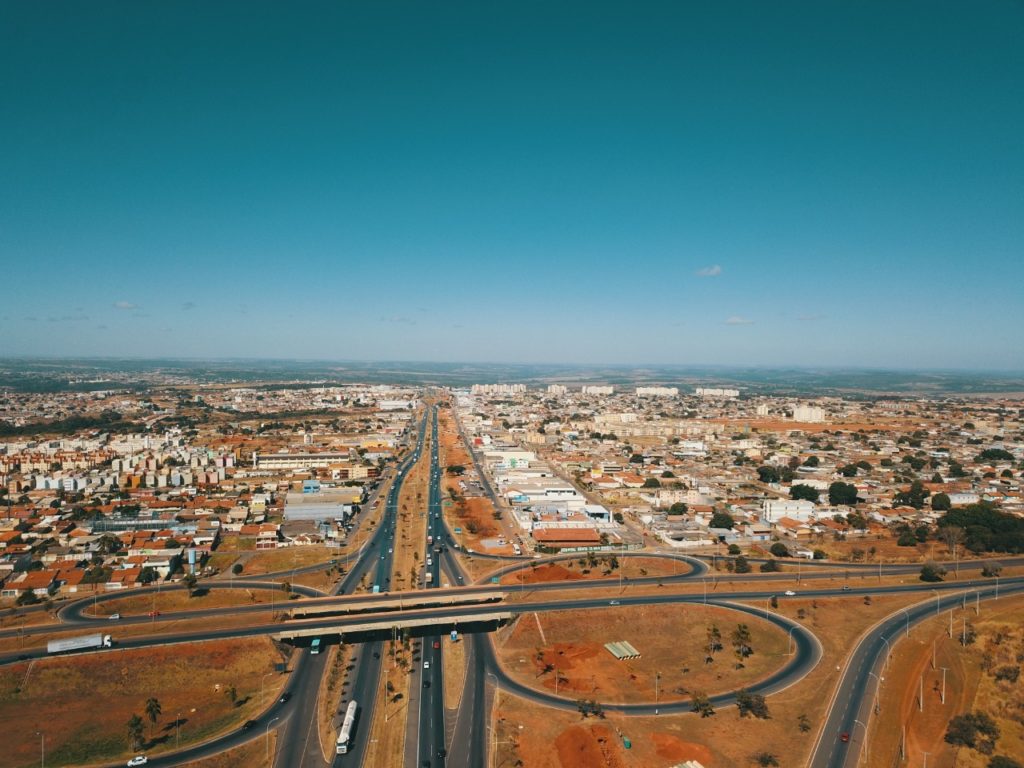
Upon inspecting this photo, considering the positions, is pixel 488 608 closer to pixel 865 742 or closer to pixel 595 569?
pixel 595 569

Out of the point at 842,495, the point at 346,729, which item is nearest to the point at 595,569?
the point at 346,729

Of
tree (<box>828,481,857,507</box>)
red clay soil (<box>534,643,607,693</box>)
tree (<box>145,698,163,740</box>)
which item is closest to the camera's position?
tree (<box>145,698,163,740</box>)

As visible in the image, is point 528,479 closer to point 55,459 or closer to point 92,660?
point 92,660

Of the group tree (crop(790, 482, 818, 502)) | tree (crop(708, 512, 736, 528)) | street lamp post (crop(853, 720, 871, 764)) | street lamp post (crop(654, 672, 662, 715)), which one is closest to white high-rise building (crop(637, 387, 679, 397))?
tree (crop(790, 482, 818, 502))

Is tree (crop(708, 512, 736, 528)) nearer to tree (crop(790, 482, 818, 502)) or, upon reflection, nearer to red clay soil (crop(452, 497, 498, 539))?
tree (crop(790, 482, 818, 502))

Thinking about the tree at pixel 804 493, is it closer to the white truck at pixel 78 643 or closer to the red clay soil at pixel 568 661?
the red clay soil at pixel 568 661
